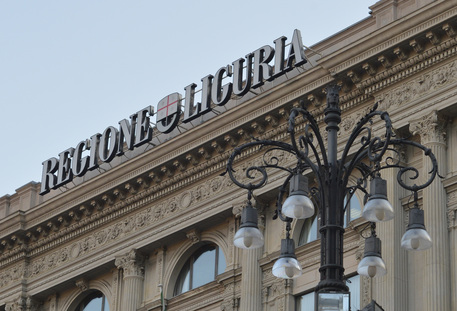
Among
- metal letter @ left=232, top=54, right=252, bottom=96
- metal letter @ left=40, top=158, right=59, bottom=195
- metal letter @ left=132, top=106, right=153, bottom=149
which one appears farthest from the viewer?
metal letter @ left=40, top=158, right=59, bottom=195

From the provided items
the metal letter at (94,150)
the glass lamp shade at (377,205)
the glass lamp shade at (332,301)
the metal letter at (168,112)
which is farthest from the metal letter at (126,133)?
the glass lamp shade at (332,301)

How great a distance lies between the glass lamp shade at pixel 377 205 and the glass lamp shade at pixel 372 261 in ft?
3.55

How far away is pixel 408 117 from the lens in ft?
117

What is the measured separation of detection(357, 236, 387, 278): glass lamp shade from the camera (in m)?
21.0

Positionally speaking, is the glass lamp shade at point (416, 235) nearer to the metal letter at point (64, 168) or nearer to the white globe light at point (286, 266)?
the white globe light at point (286, 266)

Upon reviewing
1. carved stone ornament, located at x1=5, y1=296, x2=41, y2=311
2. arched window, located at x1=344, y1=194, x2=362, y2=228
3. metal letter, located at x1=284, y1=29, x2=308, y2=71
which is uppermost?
metal letter, located at x1=284, y1=29, x2=308, y2=71

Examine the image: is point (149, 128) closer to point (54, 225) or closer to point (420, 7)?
A: point (54, 225)

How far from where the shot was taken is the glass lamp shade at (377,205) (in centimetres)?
2005

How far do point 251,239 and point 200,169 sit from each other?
2068 centimetres

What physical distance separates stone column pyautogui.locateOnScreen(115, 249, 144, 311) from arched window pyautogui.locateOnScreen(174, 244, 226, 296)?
146 cm

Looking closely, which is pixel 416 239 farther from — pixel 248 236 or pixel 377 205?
pixel 248 236

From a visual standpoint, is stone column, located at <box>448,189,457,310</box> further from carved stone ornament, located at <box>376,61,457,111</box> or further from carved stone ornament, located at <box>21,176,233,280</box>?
carved stone ornament, located at <box>21,176,233,280</box>

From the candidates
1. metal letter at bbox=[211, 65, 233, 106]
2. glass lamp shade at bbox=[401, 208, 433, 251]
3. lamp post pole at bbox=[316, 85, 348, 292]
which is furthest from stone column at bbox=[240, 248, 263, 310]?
lamp post pole at bbox=[316, 85, 348, 292]

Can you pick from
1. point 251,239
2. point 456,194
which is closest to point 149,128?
point 456,194
